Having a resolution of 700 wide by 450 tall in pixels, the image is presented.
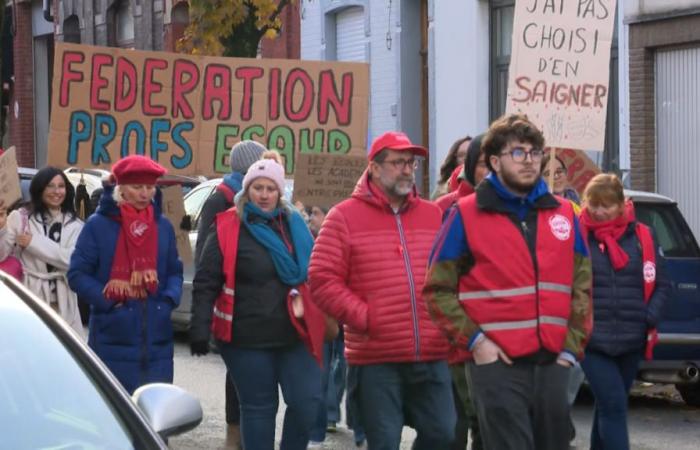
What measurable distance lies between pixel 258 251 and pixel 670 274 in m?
4.52

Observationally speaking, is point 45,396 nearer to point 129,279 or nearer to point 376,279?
point 376,279

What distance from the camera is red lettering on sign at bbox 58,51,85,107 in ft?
42.2

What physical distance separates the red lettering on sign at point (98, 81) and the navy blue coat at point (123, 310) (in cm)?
397

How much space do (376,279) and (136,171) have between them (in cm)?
174

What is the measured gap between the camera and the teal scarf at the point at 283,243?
335 inches

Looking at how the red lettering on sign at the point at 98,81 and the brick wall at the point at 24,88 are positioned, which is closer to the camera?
the red lettering on sign at the point at 98,81

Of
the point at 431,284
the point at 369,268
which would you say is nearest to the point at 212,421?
the point at 369,268

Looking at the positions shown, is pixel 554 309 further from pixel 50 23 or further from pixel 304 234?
pixel 50 23

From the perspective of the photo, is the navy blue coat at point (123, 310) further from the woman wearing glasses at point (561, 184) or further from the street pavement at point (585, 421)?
the woman wearing glasses at point (561, 184)

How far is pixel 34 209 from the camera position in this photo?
1040 centimetres

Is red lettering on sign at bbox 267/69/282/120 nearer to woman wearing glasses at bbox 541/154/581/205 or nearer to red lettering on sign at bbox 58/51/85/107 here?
red lettering on sign at bbox 58/51/85/107

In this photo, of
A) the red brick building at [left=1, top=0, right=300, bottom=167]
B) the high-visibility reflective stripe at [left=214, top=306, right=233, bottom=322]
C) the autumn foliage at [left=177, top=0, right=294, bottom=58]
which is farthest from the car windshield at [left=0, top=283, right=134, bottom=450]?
the red brick building at [left=1, top=0, right=300, bottom=167]

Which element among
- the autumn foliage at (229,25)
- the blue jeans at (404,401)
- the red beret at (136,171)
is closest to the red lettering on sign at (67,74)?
the red beret at (136,171)

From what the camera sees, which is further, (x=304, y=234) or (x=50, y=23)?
(x=50, y=23)
